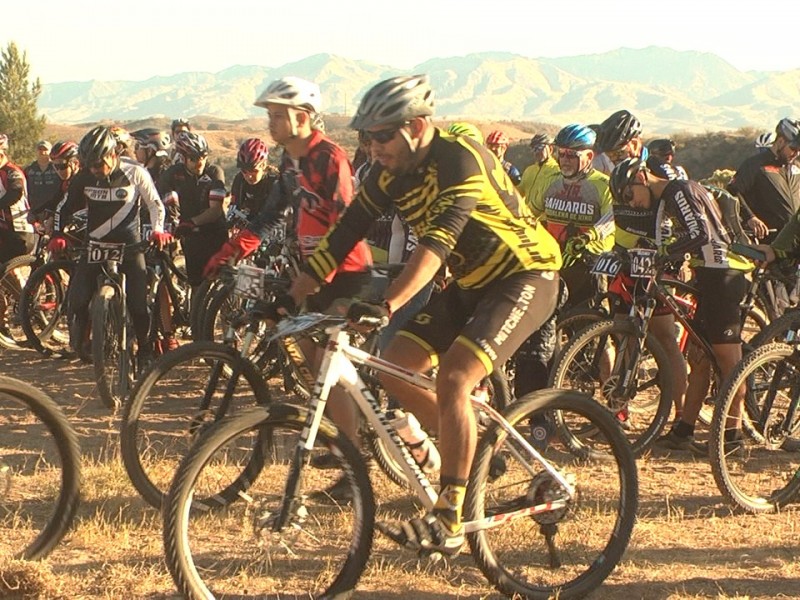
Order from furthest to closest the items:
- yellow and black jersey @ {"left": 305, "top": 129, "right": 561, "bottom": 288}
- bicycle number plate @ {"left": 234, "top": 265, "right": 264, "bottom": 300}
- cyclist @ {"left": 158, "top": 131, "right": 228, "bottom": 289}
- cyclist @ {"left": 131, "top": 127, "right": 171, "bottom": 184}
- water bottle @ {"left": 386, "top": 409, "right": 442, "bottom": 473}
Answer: cyclist @ {"left": 131, "top": 127, "right": 171, "bottom": 184} < cyclist @ {"left": 158, "top": 131, "right": 228, "bottom": 289} < bicycle number plate @ {"left": 234, "top": 265, "right": 264, "bottom": 300} < water bottle @ {"left": 386, "top": 409, "right": 442, "bottom": 473} < yellow and black jersey @ {"left": 305, "top": 129, "right": 561, "bottom": 288}

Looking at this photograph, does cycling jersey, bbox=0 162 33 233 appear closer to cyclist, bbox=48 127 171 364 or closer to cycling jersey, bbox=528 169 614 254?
cyclist, bbox=48 127 171 364

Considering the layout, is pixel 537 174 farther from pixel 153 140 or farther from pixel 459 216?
pixel 153 140

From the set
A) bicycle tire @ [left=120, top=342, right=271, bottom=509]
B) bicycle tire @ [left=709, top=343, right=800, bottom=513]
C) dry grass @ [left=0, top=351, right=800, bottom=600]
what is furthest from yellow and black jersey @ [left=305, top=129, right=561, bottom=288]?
bicycle tire @ [left=709, top=343, right=800, bottom=513]

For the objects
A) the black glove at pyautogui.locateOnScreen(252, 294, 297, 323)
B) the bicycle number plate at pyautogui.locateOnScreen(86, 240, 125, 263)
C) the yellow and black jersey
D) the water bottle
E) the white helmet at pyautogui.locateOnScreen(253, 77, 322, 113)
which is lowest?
the bicycle number plate at pyautogui.locateOnScreen(86, 240, 125, 263)

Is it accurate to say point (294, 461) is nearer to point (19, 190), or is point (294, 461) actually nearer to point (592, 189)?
point (592, 189)

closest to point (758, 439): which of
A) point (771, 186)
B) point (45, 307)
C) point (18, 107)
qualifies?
point (771, 186)

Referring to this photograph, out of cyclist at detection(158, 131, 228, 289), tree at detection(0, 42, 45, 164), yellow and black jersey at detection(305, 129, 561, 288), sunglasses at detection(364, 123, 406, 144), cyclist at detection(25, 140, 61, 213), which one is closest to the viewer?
yellow and black jersey at detection(305, 129, 561, 288)

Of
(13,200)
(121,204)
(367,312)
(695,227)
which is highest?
(367,312)

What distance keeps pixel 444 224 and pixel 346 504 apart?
1326mm

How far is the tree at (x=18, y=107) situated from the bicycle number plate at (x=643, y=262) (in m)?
59.5

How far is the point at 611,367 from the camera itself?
718 cm

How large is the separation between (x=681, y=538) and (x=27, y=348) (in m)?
8.00

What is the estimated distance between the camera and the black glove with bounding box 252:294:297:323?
4746mm

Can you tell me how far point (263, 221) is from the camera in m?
7.67
